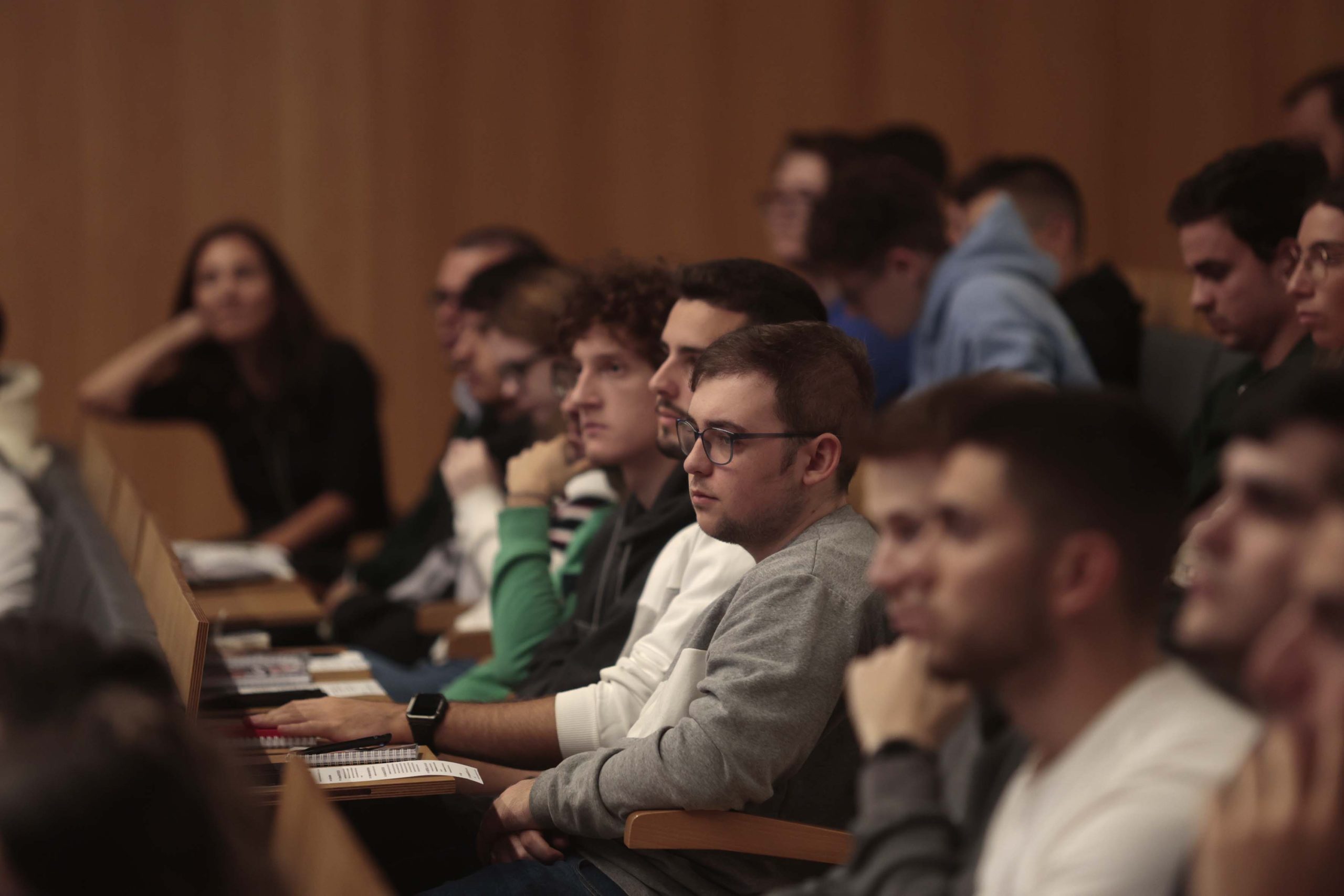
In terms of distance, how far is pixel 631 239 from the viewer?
657cm

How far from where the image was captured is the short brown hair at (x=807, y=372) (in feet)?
6.57

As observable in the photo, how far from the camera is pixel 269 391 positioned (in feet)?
15.3

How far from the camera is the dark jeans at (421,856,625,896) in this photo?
6.45ft

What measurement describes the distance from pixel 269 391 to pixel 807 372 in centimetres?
305

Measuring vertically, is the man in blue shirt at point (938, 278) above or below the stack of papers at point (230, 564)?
above

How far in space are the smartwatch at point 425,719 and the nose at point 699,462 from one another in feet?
2.05

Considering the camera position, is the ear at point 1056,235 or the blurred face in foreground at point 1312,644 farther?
the ear at point 1056,235

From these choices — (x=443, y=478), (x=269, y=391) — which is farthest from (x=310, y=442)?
(x=443, y=478)

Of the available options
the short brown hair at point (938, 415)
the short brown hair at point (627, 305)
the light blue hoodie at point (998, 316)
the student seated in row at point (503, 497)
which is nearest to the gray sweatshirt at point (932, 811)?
the short brown hair at point (938, 415)

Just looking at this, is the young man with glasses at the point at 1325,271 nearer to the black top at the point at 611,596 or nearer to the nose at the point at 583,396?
the black top at the point at 611,596

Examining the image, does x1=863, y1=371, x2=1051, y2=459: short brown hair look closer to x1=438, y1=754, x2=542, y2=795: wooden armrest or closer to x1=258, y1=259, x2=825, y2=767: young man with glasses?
x1=258, y1=259, x2=825, y2=767: young man with glasses

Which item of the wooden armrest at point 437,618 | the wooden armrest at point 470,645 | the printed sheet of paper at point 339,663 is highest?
the printed sheet of paper at point 339,663

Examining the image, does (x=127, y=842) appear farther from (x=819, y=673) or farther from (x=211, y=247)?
(x=211, y=247)

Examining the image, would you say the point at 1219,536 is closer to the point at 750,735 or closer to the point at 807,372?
the point at 750,735
